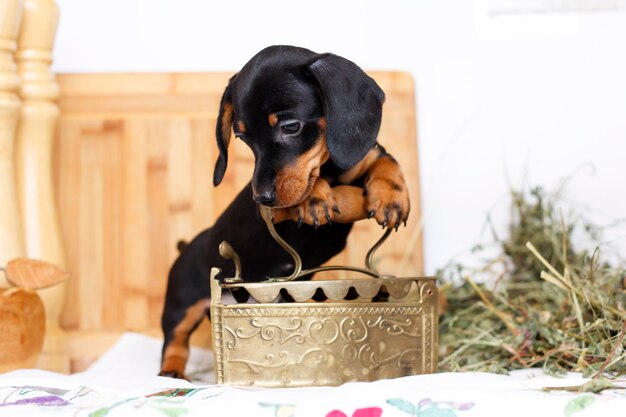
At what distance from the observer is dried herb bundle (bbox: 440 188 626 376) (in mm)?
1865

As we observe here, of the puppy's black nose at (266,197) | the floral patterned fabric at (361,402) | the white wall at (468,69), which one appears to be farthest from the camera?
the white wall at (468,69)

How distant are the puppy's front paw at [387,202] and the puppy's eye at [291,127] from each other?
7.1 inches

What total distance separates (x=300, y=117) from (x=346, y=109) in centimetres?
9

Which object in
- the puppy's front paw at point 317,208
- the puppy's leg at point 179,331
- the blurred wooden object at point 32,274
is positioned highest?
the puppy's front paw at point 317,208

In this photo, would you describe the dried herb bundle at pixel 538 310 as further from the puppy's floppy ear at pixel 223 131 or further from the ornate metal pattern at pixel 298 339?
the puppy's floppy ear at pixel 223 131

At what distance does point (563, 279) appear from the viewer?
1.96 meters

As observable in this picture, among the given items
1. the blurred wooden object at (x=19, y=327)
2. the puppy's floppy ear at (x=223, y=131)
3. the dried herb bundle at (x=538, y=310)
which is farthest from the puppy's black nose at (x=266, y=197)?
the blurred wooden object at (x=19, y=327)

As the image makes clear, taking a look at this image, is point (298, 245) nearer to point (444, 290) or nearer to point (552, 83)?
point (444, 290)

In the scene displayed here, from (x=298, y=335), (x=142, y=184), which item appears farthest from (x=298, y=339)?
(x=142, y=184)

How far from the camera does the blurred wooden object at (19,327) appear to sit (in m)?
1.92

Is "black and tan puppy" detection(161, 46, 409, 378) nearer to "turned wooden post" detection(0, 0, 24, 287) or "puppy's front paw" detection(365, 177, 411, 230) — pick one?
"puppy's front paw" detection(365, 177, 411, 230)

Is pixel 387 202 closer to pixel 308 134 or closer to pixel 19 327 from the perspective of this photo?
pixel 308 134

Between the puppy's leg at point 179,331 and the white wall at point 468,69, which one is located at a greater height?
the white wall at point 468,69

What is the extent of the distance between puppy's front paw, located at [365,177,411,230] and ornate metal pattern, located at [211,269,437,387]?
0.12 meters
